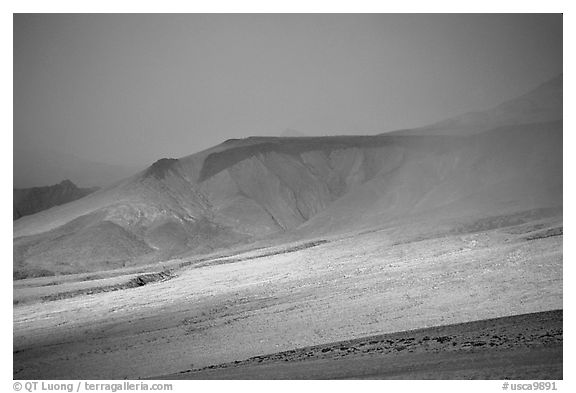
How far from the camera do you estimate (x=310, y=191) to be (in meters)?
114

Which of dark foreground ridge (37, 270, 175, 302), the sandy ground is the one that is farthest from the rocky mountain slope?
the sandy ground

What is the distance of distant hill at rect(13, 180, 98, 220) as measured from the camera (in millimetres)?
155500

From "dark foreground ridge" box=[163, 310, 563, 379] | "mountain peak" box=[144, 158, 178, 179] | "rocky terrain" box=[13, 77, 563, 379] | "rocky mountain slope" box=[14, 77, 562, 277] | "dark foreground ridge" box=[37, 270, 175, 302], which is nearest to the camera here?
"dark foreground ridge" box=[163, 310, 563, 379]

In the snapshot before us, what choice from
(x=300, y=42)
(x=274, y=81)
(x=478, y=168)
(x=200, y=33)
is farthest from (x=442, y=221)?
(x=200, y=33)

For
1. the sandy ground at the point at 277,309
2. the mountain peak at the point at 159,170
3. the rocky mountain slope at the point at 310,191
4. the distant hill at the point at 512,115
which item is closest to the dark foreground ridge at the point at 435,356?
the sandy ground at the point at 277,309

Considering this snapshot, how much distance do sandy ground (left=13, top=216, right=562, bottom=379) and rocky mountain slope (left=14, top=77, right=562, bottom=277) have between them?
27404mm

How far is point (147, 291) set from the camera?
4919 centimetres

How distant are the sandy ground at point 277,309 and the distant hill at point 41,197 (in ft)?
366

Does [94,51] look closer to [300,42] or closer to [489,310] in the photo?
[300,42]

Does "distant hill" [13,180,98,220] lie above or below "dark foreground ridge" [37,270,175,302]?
above

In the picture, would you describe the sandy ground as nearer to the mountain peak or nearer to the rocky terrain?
the rocky terrain

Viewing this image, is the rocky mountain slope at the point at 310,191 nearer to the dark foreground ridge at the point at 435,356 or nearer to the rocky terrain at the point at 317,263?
the rocky terrain at the point at 317,263

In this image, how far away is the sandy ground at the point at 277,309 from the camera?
2611cm

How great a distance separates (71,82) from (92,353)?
58.7ft
